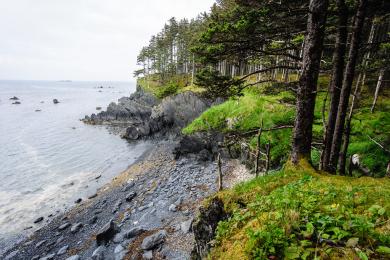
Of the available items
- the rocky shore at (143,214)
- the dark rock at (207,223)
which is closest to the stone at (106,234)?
the rocky shore at (143,214)

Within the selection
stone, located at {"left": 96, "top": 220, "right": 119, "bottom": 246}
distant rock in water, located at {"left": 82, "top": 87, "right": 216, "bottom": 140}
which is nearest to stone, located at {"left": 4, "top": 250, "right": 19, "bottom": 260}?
stone, located at {"left": 96, "top": 220, "right": 119, "bottom": 246}

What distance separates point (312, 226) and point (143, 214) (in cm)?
1333

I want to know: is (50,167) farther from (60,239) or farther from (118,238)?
(118,238)

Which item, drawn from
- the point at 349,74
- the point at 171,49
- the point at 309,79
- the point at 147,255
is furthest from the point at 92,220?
the point at 171,49

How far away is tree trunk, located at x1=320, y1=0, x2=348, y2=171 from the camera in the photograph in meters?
7.59

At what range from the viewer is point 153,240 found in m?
→ 11.7

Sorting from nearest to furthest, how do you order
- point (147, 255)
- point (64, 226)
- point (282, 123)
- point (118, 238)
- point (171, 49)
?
point (147, 255), point (118, 238), point (64, 226), point (282, 123), point (171, 49)

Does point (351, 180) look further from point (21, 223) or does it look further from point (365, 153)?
point (21, 223)

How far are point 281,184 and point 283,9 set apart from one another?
449 centimetres

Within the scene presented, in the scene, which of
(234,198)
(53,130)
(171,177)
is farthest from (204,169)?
(53,130)

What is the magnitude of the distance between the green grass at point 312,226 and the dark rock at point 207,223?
19.5 inches

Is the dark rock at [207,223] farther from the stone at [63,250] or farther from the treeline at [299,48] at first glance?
the stone at [63,250]

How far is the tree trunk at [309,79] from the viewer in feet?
19.4

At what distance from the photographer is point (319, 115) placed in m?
18.3
